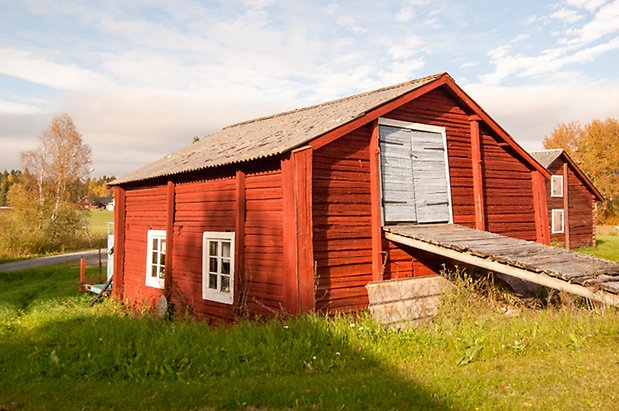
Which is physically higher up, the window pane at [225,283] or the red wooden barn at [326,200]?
the red wooden barn at [326,200]

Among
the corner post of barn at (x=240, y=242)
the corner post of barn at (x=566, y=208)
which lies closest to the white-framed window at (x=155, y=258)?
the corner post of barn at (x=240, y=242)

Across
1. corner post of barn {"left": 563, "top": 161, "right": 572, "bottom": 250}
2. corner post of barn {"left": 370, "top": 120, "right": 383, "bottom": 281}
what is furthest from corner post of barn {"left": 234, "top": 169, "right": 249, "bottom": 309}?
corner post of barn {"left": 563, "top": 161, "right": 572, "bottom": 250}

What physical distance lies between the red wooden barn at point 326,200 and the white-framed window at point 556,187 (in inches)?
662

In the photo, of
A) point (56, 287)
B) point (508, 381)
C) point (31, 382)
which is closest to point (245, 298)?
point (31, 382)

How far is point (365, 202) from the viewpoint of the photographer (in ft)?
31.1

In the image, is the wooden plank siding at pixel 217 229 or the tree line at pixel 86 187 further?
the tree line at pixel 86 187

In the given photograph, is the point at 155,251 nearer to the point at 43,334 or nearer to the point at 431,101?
the point at 43,334

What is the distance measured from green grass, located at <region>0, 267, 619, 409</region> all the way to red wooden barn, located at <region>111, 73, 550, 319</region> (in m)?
1.46

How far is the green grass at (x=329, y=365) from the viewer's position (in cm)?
508

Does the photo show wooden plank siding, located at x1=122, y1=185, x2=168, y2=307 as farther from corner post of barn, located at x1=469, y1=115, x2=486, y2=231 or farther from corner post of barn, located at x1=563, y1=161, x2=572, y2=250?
corner post of barn, located at x1=563, y1=161, x2=572, y2=250

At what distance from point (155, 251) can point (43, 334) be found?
3.89 m

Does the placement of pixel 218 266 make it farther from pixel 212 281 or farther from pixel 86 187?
pixel 86 187

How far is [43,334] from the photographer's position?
935cm

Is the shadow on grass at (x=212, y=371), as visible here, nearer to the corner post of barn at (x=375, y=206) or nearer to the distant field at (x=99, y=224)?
the corner post of barn at (x=375, y=206)
